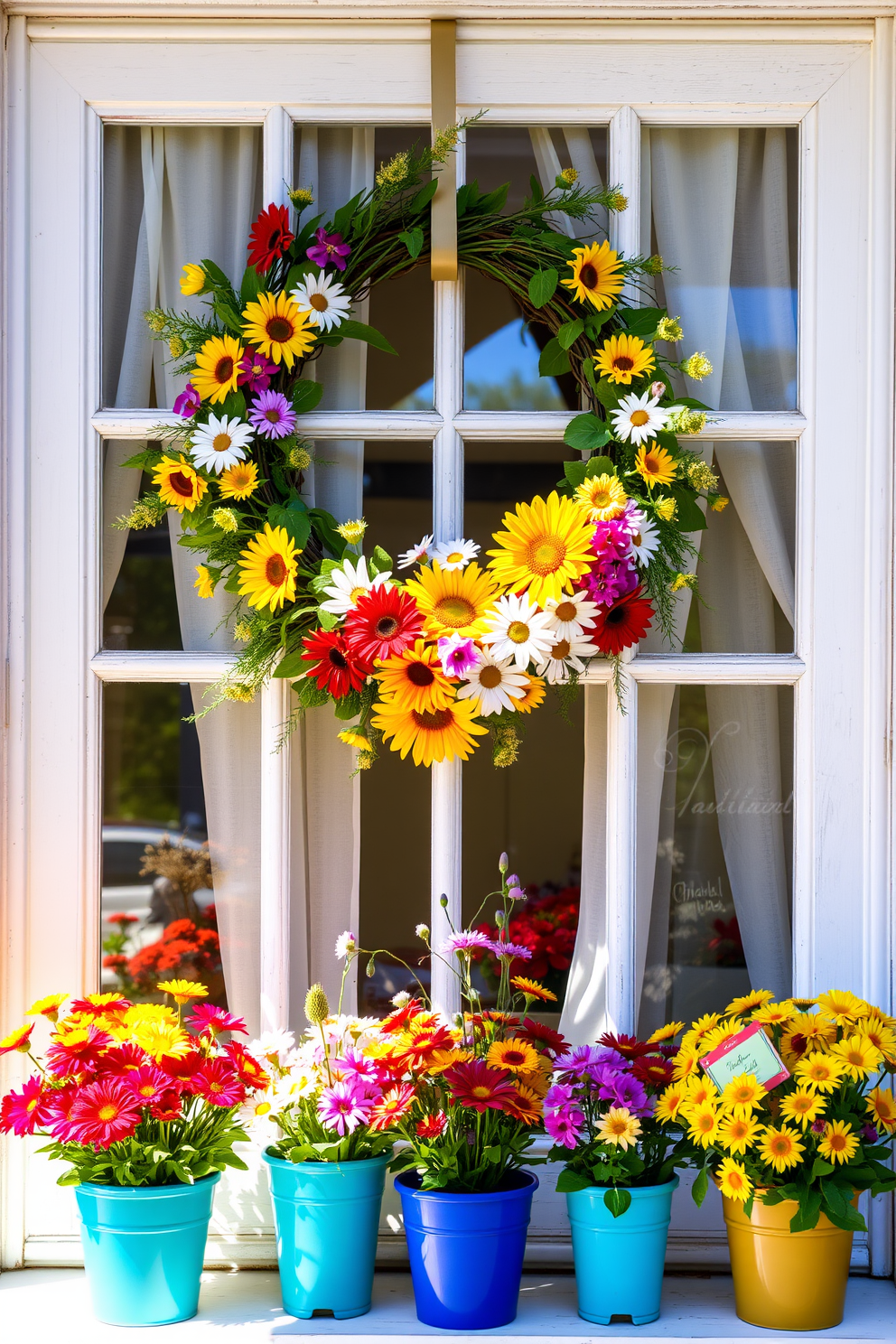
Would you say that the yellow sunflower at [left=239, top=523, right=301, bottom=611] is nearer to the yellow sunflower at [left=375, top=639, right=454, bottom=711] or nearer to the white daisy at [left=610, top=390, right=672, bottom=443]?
the yellow sunflower at [left=375, top=639, right=454, bottom=711]

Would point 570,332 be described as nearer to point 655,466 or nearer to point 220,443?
point 655,466

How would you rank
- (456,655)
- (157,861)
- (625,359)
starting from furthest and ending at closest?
(157,861)
(625,359)
(456,655)

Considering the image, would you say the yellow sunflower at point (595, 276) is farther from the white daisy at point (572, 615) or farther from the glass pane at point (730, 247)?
the white daisy at point (572, 615)

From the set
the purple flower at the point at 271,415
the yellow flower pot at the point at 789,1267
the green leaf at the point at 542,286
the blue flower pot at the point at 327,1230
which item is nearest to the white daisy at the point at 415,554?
the purple flower at the point at 271,415

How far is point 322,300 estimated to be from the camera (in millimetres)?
1508

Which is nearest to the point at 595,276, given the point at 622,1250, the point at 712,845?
the point at 712,845

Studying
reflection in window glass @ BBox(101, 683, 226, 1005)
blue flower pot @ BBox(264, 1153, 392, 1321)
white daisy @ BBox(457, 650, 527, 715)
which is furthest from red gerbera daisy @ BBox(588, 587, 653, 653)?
blue flower pot @ BBox(264, 1153, 392, 1321)

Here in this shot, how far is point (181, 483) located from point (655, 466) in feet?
1.94

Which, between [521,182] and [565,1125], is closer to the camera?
[565,1125]

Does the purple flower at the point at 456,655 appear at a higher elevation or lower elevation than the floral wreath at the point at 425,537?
lower

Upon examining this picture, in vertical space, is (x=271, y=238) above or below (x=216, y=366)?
above

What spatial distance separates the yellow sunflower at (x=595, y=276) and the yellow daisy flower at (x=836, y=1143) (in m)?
1.01

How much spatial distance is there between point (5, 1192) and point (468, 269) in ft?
4.50

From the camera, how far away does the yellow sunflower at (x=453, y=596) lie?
4.67ft
